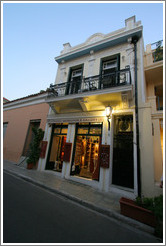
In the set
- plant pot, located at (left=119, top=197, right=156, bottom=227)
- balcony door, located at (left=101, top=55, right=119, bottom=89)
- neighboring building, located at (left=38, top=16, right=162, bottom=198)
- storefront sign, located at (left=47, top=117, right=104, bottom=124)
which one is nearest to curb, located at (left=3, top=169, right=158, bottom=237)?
plant pot, located at (left=119, top=197, right=156, bottom=227)

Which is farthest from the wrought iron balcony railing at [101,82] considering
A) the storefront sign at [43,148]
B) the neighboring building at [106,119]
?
the storefront sign at [43,148]

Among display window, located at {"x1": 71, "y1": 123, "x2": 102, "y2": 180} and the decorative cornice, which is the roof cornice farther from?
display window, located at {"x1": 71, "y1": 123, "x2": 102, "y2": 180}

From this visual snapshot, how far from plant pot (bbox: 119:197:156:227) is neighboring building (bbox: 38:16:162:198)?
1.58 m

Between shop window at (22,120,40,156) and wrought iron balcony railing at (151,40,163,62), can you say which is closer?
wrought iron balcony railing at (151,40,163,62)

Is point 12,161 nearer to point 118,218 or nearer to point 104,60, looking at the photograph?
point 118,218

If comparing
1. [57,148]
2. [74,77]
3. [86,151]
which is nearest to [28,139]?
[57,148]

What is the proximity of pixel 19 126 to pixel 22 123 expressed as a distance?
48 centimetres

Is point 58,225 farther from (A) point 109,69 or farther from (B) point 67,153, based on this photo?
(A) point 109,69

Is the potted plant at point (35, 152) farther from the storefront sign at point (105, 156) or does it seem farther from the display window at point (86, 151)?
the storefront sign at point (105, 156)

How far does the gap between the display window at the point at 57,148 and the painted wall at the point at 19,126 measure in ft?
4.07

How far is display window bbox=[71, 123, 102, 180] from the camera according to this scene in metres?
6.19

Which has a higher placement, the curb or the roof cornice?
the roof cornice

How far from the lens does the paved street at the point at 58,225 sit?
205cm

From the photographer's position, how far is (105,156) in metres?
5.21
